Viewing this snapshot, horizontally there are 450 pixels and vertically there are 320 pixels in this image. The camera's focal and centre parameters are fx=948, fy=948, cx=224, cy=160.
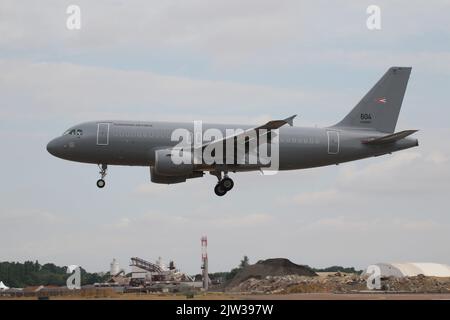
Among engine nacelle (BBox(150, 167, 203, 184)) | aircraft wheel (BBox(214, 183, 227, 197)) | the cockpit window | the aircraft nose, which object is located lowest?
aircraft wheel (BBox(214, 183, 227, 197))

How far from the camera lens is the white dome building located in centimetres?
9195

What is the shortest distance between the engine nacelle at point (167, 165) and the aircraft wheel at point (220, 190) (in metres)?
3.44

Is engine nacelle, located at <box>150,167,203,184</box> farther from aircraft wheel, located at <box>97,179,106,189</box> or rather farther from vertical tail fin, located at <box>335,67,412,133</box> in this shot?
vertical tail fin, located at <box>335,67,412,133</box>

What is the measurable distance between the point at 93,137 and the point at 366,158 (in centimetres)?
1941

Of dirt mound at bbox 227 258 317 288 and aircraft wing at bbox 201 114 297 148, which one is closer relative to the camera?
aircraft wing at bbox 201 114 297 148

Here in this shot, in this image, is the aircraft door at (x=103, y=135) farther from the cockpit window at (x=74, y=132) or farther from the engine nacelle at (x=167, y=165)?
the engine nacelle at (x=167, y=165)

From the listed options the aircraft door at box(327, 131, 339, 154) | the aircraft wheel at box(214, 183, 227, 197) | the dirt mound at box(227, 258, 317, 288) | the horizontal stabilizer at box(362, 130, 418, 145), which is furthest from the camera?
the dirt mound at box(227, 258, 317, 288)

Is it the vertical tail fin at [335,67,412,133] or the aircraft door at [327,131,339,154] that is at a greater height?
the vertical tail fin at [335,67,412,133]

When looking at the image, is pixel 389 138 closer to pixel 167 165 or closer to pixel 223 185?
pixel 223 185

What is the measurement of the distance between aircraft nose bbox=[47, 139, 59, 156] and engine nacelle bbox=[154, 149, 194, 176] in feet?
22.1

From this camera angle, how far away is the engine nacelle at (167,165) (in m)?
61.3

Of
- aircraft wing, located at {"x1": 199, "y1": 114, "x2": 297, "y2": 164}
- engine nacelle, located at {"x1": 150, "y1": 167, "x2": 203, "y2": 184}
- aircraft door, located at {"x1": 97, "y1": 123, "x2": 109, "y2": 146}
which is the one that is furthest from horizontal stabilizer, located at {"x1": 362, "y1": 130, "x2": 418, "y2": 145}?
aircraft door, located at {"x1": 97, "y1": 123, "x2": 109, "y2": 146}

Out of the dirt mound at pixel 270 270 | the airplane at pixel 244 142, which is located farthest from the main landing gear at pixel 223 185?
the dirt mound at pixel 270 270
